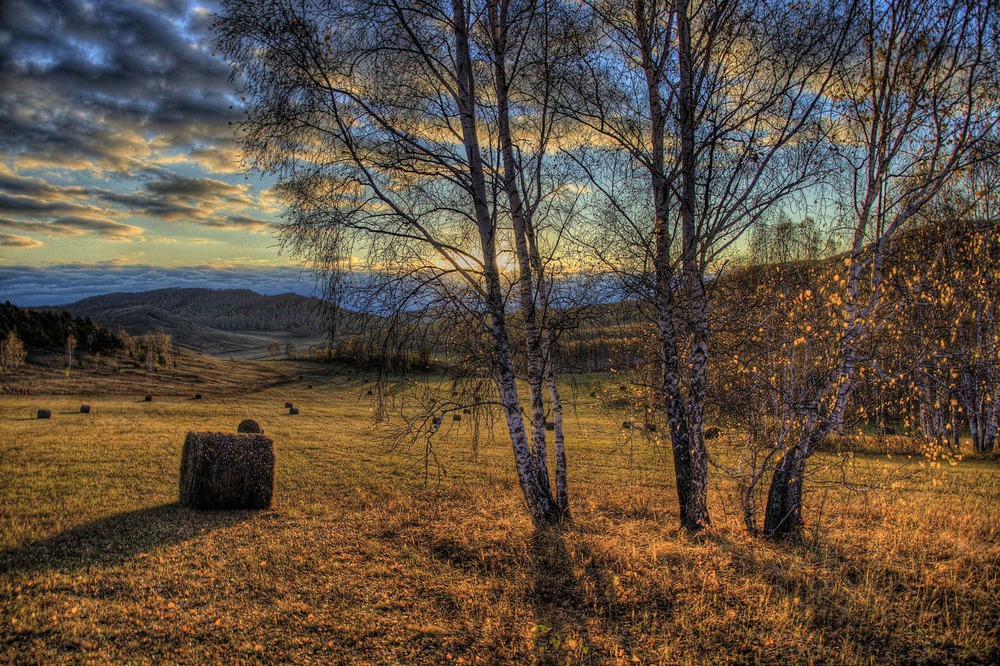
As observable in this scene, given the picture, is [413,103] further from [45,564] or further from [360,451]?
[360,451]

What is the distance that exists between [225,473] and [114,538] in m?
2.44

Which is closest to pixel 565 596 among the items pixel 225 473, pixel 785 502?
pixel 785 502

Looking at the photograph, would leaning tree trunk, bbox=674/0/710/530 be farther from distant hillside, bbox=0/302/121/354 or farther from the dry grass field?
distant hillside, bbox=0/302/121/354

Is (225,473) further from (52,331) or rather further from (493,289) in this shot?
(52,331)

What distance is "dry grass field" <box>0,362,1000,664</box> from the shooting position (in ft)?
16.3

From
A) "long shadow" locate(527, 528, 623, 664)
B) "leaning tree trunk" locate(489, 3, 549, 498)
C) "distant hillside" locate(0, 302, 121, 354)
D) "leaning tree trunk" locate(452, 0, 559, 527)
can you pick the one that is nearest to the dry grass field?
"long shadow" locate(527, 528, 623, 664)

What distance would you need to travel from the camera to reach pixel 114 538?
8.34 meters

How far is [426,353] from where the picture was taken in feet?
25.7

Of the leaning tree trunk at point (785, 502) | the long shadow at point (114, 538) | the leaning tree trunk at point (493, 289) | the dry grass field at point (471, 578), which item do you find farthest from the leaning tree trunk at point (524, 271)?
the long shadow at point (114, 538)

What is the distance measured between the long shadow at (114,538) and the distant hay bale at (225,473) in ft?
0.96

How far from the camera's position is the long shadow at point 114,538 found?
7215 mm

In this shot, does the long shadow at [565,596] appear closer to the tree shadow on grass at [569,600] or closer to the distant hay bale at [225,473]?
the tree shadow on grass at [569,600]

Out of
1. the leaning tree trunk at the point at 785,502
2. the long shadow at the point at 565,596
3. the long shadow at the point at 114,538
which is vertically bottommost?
the long shadow at the point at 114,538

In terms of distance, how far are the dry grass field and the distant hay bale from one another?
399 millimetres
